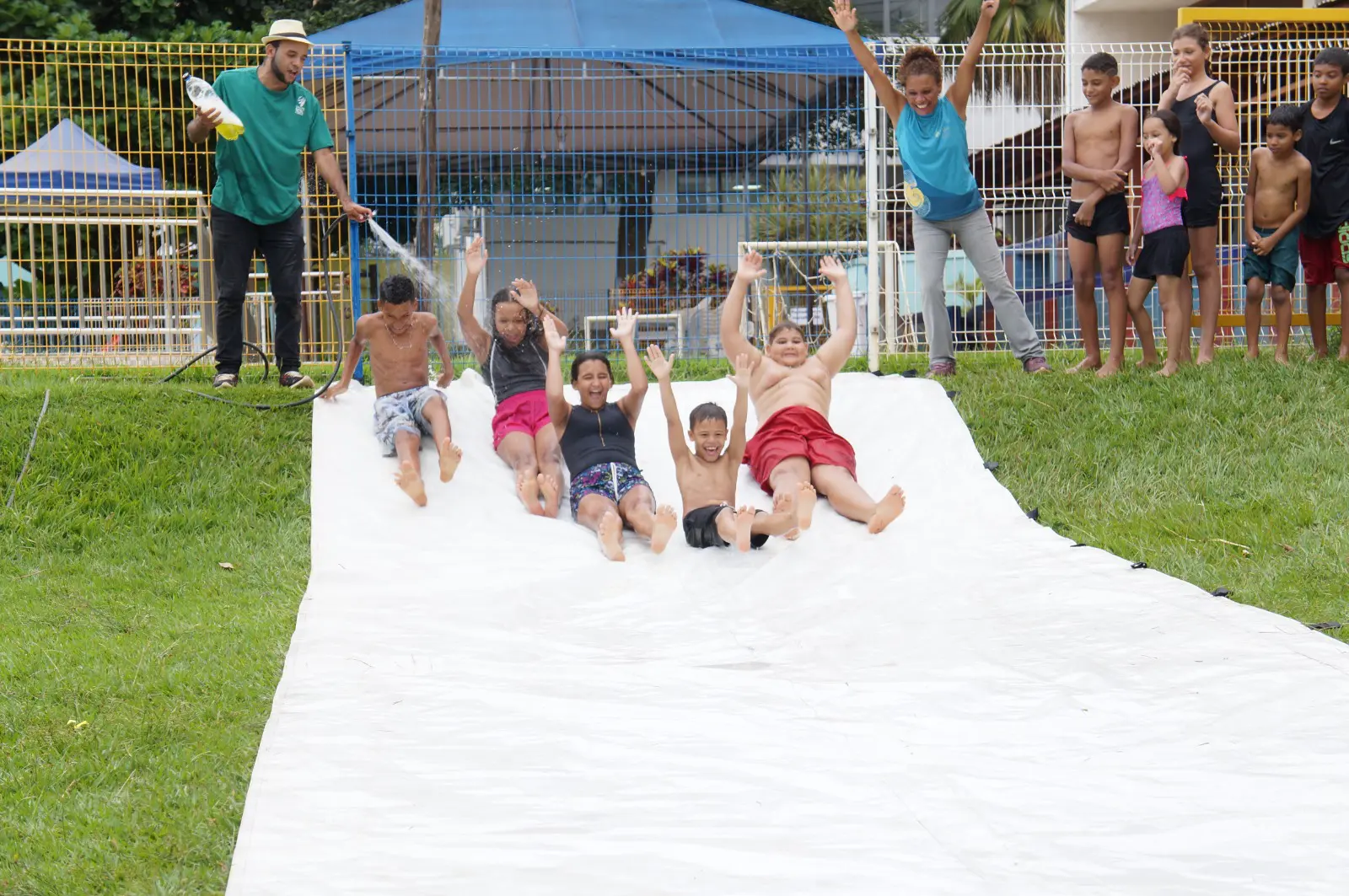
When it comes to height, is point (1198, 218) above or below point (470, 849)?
above

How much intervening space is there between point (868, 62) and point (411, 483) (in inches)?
141

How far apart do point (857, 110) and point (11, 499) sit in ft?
17.9

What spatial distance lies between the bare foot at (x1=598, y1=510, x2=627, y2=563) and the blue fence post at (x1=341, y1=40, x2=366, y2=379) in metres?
2.74

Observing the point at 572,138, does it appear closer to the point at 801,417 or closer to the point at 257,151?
the point at 257,151

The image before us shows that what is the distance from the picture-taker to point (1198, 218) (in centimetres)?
745

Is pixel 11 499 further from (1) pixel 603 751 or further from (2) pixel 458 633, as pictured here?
(1) pixel 603 751

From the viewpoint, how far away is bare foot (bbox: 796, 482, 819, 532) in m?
5.46

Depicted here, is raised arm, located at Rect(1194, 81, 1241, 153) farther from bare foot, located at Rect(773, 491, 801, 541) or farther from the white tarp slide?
bare foot, located at Rect(773, 491, 801, 541)

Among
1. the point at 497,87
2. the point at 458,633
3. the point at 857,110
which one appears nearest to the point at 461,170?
the point at 497,87

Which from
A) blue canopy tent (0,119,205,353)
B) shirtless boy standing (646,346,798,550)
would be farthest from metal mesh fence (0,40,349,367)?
shirtless boy standing (646,346,798,550)

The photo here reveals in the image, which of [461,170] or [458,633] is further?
[461,170]

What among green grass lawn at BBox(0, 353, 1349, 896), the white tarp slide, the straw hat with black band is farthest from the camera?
the straw hat with black band

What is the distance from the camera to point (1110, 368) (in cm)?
738

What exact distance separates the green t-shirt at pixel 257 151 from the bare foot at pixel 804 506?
3.43 meters
